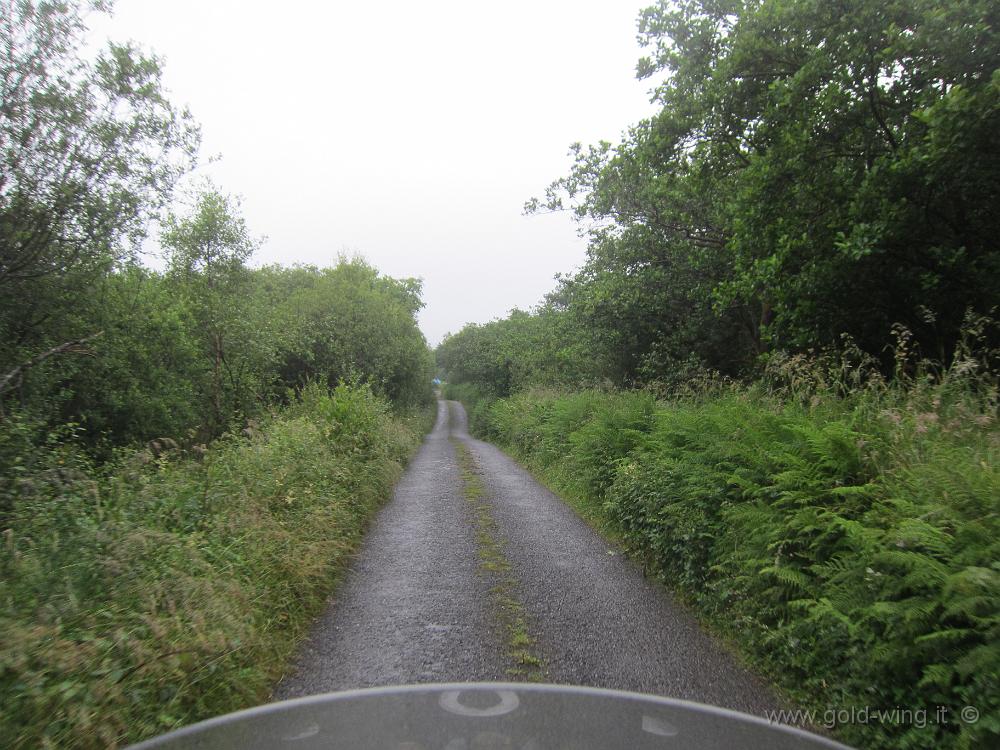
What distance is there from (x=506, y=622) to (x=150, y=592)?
2688 millimetres

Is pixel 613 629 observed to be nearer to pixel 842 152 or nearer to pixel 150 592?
pixel 150 592

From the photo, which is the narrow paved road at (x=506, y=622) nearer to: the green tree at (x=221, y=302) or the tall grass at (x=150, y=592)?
the tall grass at (x=150, y=592)

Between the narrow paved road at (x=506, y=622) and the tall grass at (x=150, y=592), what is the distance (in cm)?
41

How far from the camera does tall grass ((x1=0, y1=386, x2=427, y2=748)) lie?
9.34ft

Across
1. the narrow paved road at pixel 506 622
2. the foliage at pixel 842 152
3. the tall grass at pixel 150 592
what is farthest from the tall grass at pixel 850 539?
the tall grass at pixel 150 592

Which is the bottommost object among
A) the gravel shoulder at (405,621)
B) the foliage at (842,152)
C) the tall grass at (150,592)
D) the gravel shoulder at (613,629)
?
the gravel shoulder at (613,629)

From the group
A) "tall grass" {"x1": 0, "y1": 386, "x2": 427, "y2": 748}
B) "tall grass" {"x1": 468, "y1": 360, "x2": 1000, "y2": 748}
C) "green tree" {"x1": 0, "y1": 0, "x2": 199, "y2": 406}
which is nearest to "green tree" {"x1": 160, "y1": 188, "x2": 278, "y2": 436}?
"green tree" {"x1": 0, "y1": 0, "x2": 199, "y2": 406}

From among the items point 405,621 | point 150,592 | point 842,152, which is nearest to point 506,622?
point 405,621

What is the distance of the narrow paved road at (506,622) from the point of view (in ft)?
12.9

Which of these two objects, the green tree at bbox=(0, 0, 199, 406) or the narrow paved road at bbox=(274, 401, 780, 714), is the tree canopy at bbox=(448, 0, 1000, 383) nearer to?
the narrow paved road at bbox=(274, 401, 780, 714)

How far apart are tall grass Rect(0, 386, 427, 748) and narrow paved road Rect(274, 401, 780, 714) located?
16.2 inches

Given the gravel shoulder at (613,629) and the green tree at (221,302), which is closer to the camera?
the gravel shoulder at (613,629)

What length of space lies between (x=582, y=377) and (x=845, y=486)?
50.5ft

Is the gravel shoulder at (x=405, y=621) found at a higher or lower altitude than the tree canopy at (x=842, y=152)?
lower
